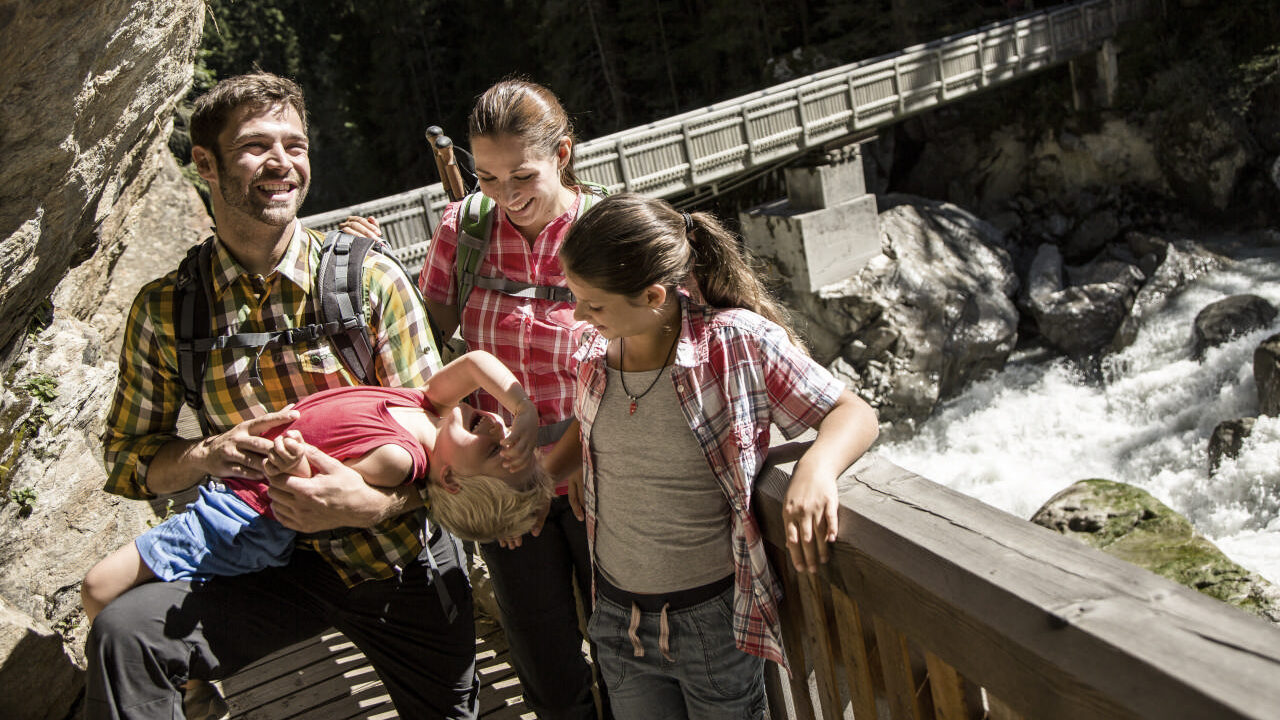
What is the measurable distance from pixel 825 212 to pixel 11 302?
16.2m

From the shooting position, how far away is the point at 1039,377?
17.4m

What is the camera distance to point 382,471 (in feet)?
7.86

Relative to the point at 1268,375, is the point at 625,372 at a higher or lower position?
higher

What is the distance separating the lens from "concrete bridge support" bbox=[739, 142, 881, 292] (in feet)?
59.9

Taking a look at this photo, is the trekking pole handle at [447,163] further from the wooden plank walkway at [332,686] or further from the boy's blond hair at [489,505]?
the wooden plank walkway at [332,686]

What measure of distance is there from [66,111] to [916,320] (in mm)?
16591

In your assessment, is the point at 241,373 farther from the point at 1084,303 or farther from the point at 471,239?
the point at 1084,303

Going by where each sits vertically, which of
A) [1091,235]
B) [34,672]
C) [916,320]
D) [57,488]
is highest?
[57,488]

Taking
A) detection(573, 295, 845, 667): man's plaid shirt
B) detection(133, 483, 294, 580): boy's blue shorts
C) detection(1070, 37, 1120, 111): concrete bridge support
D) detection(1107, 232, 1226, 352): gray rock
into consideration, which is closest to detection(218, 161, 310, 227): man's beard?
detection(133, 483, 294, 580): boy's blue shorts

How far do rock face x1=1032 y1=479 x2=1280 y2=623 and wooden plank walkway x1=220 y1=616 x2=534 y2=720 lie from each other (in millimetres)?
3629

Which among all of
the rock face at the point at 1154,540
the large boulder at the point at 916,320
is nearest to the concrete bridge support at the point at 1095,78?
the large boulder at the point at 916,320

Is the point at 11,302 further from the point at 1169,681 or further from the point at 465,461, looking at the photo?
the point at 1169,681

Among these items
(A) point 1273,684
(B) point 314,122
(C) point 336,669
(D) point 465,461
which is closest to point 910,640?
(A) point 1273,684

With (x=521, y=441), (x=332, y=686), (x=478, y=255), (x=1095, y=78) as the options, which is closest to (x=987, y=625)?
(x=521, y=441)
